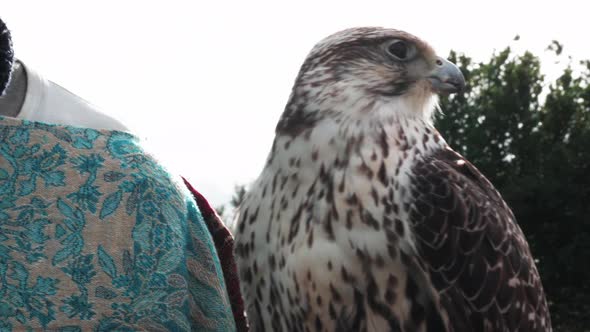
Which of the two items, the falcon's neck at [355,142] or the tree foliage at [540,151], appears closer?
the falcon's neck at [355,142]

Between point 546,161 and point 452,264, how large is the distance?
91.6ft

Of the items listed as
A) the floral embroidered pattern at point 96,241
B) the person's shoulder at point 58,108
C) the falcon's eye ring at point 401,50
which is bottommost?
the floral embroidered pattern at point 96,241

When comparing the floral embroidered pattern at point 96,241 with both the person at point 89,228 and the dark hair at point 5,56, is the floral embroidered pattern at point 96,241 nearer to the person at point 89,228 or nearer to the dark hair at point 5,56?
the person at point 89,228

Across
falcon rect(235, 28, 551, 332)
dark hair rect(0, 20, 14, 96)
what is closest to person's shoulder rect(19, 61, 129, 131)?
dark hair rect(0, 20, 14, 96)

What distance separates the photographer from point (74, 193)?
254cm

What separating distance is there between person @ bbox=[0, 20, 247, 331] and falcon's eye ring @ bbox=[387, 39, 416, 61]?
0.85 meters

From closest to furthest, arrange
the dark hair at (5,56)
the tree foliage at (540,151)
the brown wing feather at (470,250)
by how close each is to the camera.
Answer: the dark hair at (5,56) < the brown wing feather at (470,250) < the tree foliage at (540,151)

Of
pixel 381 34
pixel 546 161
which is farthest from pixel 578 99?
pixel 381 34

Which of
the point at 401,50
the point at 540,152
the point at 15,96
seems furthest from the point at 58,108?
the point at 540,152

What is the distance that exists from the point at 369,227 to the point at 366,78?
2.06 feet

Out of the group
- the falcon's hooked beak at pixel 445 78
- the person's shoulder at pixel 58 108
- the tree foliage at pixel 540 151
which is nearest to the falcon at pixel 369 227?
the falcon's hooked beak at pixel 445 78

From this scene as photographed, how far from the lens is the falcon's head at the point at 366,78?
2.76m

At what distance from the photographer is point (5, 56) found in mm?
2422

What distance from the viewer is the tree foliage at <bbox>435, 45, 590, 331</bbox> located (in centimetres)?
2761
